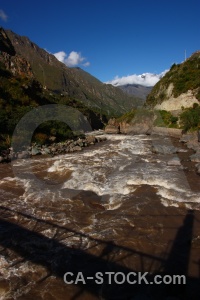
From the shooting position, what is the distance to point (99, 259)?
632 cm

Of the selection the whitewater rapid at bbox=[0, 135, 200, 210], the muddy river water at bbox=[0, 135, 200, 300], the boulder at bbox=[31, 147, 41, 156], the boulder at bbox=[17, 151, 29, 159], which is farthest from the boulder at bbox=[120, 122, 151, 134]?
the muddy river water at bbox=[0, 135, 200, 300]

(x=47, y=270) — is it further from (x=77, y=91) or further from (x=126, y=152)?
(x=77, y=91)

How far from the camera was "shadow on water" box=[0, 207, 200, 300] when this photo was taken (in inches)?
207

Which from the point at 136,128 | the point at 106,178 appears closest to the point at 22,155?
the point at 106,178

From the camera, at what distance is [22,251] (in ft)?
22.0

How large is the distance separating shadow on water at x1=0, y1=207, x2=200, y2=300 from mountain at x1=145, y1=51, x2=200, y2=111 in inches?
1115

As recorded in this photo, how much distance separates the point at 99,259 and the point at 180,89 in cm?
3305

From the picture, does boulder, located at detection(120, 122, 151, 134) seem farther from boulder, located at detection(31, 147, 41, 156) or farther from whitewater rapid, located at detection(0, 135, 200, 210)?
boulder, located at detection(31, 147, 41, 156)

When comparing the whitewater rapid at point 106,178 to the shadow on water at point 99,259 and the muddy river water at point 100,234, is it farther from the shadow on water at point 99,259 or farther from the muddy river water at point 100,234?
the shadow on water at point 99,259

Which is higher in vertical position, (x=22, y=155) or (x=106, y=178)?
Answer: (x=22, y=155)

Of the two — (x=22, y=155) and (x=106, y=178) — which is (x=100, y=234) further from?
(x=22, y=155)

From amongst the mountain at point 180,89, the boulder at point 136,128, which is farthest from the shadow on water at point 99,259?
the mountain at point 180,89

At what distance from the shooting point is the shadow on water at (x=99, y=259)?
5.26 metres

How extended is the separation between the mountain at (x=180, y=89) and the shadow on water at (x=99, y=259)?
2833 cm
